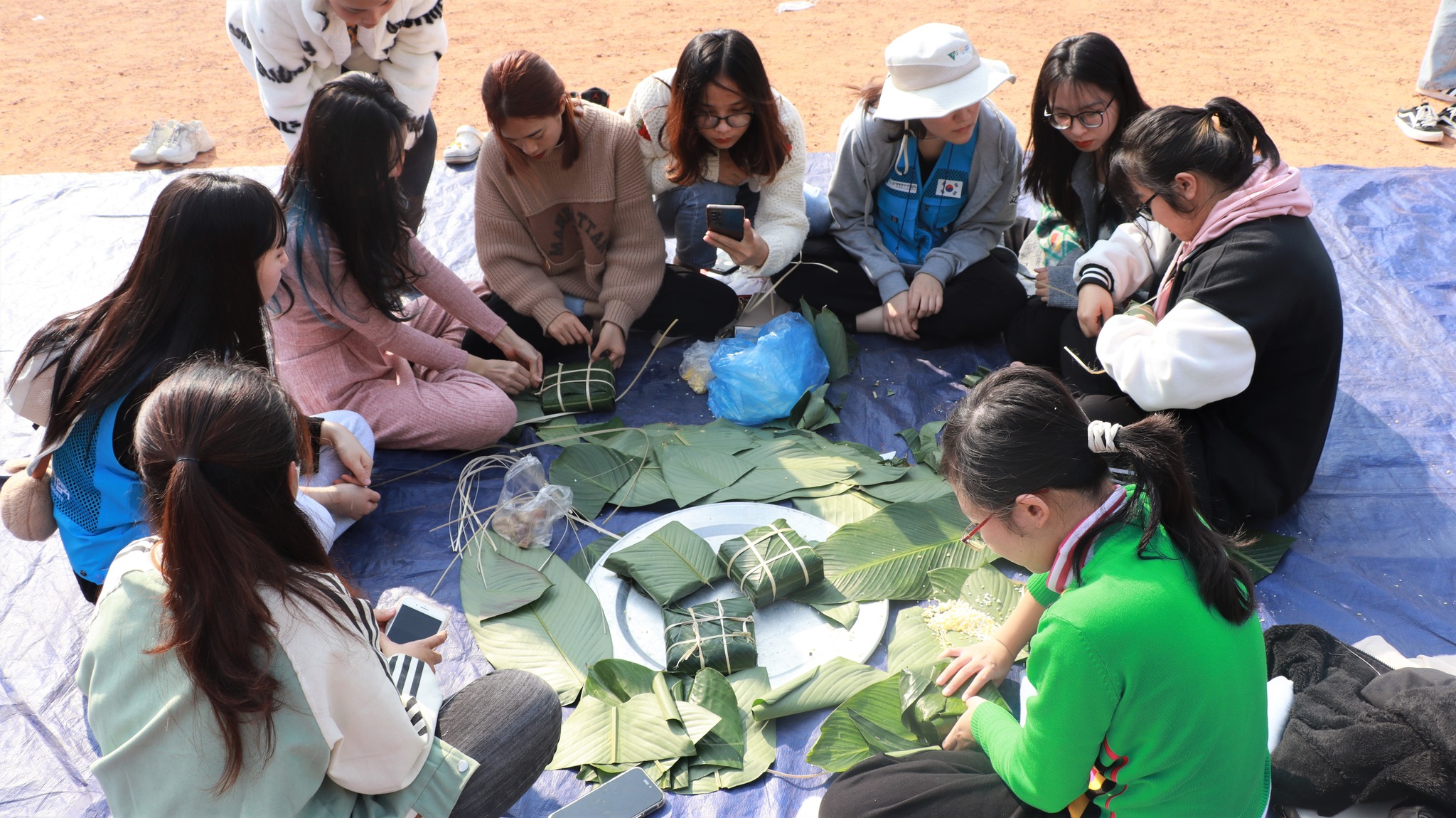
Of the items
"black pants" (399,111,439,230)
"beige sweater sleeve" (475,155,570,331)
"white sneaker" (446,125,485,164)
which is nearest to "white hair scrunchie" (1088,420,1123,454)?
"beige sweater sleeve" (475,155,570,331)

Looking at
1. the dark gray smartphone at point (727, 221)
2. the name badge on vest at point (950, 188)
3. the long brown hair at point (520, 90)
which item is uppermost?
the long brown hair at point (520, 90)

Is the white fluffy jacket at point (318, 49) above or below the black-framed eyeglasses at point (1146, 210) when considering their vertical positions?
above

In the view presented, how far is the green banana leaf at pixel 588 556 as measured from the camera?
2.27 metres

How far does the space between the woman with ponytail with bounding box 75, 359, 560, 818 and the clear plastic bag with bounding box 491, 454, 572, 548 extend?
929 millimetres

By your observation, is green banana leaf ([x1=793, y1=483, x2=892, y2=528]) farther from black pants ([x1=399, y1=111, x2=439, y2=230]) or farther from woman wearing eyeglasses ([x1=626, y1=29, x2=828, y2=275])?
black pants ([x1=399, y1=111, x2=439, y2=230])

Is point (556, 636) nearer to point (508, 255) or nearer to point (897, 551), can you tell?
point (897, 551)

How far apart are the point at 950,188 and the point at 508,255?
1.42 meters

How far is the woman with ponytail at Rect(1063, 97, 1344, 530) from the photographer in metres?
2.00

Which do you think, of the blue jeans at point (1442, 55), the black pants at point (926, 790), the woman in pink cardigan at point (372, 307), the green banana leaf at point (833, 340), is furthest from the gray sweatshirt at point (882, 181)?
the blue jeans at point (1442, 55)

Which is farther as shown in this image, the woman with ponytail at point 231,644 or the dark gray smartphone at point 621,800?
the dark gray smartphone at point 621,800

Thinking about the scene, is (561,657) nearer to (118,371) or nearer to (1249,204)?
(118,371)

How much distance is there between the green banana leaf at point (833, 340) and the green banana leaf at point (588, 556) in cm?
93

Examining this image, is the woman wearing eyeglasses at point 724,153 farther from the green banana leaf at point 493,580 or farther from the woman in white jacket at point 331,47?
the green banana leaf at point 493,580

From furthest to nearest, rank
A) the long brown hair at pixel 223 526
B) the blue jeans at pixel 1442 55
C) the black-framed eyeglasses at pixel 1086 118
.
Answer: the blue jeans at pixel 1442 55 < the black-framed eyeglasses at pixel 1086 118 < the long brown hair at pixel 223 526
